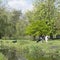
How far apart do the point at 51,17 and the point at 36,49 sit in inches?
1775

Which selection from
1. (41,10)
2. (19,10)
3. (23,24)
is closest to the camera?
(41,10)

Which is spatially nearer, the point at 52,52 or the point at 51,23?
the point at 52,52

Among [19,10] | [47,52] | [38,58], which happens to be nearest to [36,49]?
[47,52]

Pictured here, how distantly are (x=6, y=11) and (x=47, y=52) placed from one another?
36.4 meters

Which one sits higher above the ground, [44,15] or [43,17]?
[44,15]

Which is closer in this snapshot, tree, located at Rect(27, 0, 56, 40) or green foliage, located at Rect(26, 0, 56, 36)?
green foliage, located at Rect(26, 0, 56, 36)

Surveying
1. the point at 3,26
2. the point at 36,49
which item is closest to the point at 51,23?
the point at 3,26

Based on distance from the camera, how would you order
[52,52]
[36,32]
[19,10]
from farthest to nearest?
[19,10] < [36,32] < [52,52]

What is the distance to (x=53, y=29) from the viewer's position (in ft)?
273

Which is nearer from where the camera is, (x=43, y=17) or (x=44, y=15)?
(x=44, y=15)

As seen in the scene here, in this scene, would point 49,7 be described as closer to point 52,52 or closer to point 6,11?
point 6,11

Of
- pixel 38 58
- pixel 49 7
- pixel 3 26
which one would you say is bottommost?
A: pixel 38 58

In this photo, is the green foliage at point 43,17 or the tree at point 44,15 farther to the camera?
the tree at point 44,15

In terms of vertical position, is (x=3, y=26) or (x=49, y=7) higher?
(x=49, y=7)
